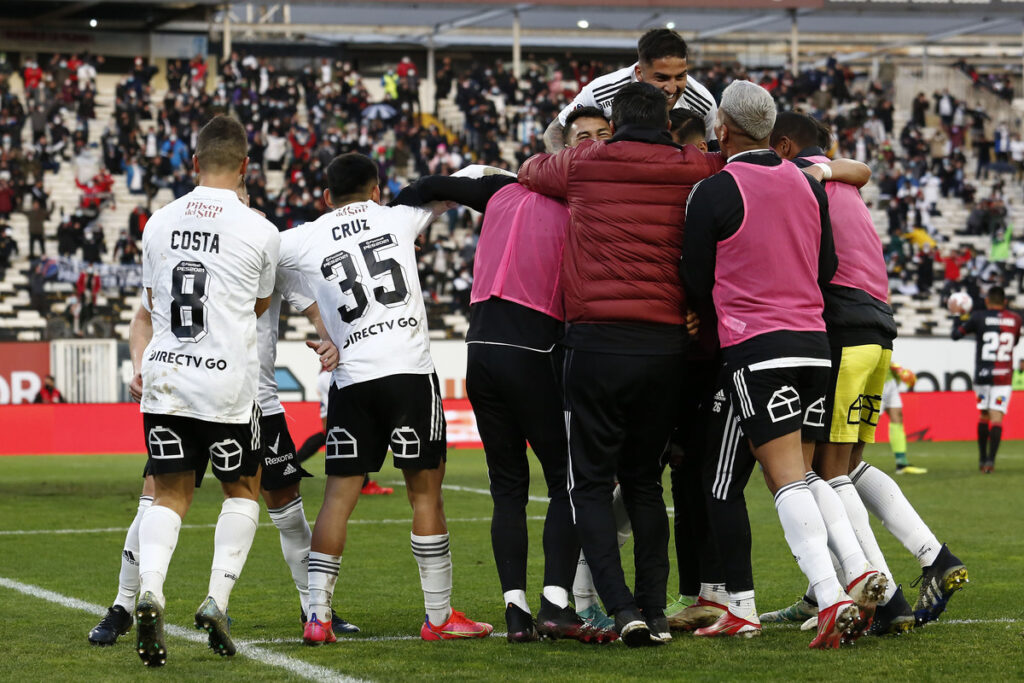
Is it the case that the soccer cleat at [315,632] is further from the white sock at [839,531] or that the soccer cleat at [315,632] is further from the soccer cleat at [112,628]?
the white sock at [839,531]

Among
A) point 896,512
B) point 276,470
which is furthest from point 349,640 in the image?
point 896,512

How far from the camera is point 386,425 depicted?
634cm

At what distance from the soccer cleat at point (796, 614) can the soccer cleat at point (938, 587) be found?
48 cm

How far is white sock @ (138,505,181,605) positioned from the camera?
5.53 metres

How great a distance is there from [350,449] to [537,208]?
1342mm

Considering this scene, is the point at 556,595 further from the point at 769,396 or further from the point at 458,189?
the point at 458,189

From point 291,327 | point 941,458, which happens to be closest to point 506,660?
point 941,458

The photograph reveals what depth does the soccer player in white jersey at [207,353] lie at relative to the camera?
225 inches

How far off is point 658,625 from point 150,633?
2069 mm

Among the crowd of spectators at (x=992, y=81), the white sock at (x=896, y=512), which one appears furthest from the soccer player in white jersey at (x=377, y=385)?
the crowd of spectators at (x=992, y=81)

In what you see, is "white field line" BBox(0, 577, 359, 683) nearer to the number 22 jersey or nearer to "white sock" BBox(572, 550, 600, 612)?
"white sock" BBox(572, 550, 600, 612)

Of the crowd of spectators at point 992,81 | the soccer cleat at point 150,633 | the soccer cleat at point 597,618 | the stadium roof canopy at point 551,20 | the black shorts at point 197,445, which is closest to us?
the soccer cleat at point 150,633

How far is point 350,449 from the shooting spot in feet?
20.7

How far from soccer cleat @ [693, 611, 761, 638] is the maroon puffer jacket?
129cm
